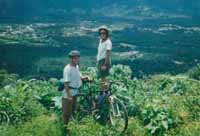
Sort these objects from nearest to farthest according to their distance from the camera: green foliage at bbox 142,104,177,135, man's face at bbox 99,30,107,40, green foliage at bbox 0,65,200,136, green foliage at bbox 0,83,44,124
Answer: green foliage at bbox 142,104,177,135
green foliage at bbox 0,65,200,136
man's face at bbox 99,30,107,40
green foliage at bbox 0,83,44,124

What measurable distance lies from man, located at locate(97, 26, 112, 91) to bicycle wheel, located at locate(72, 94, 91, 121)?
0.76 meters

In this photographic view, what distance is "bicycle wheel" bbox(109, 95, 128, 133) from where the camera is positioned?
39.9 feet

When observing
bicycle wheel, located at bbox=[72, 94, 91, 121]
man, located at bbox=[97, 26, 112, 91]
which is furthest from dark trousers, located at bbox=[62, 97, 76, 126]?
man, located at bbox=[97, 26, 112, 91]

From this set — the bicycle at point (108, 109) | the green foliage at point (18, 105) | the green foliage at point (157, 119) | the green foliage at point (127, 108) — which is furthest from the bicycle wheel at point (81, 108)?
the green foliage at point (157, 119)

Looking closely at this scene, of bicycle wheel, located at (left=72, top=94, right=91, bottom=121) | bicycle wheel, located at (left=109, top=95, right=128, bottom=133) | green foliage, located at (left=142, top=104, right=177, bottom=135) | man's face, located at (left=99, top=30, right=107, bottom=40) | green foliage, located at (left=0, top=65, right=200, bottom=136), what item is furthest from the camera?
bicycle wheel, located at (left=72, top=94, right=91, bottom=121)

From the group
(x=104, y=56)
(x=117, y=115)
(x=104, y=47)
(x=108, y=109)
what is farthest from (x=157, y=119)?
(x=104, y=47)

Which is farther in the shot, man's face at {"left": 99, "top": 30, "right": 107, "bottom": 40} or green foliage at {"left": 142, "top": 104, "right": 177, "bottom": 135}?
man's face at {"left": 99, "top": 30, "right": 107, "bottom": 40}

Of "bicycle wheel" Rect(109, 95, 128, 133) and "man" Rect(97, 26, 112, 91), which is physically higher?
"man" Rect(97, 26, 112, 91)

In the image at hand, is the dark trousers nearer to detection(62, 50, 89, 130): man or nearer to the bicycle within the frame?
detection(62, 50, 89, 130): man

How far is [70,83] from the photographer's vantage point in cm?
1266

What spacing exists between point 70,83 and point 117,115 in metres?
1.39

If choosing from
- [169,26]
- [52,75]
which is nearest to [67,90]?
[52,75]

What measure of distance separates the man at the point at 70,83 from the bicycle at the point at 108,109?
0.78ft

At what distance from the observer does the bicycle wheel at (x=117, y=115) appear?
12155mm
